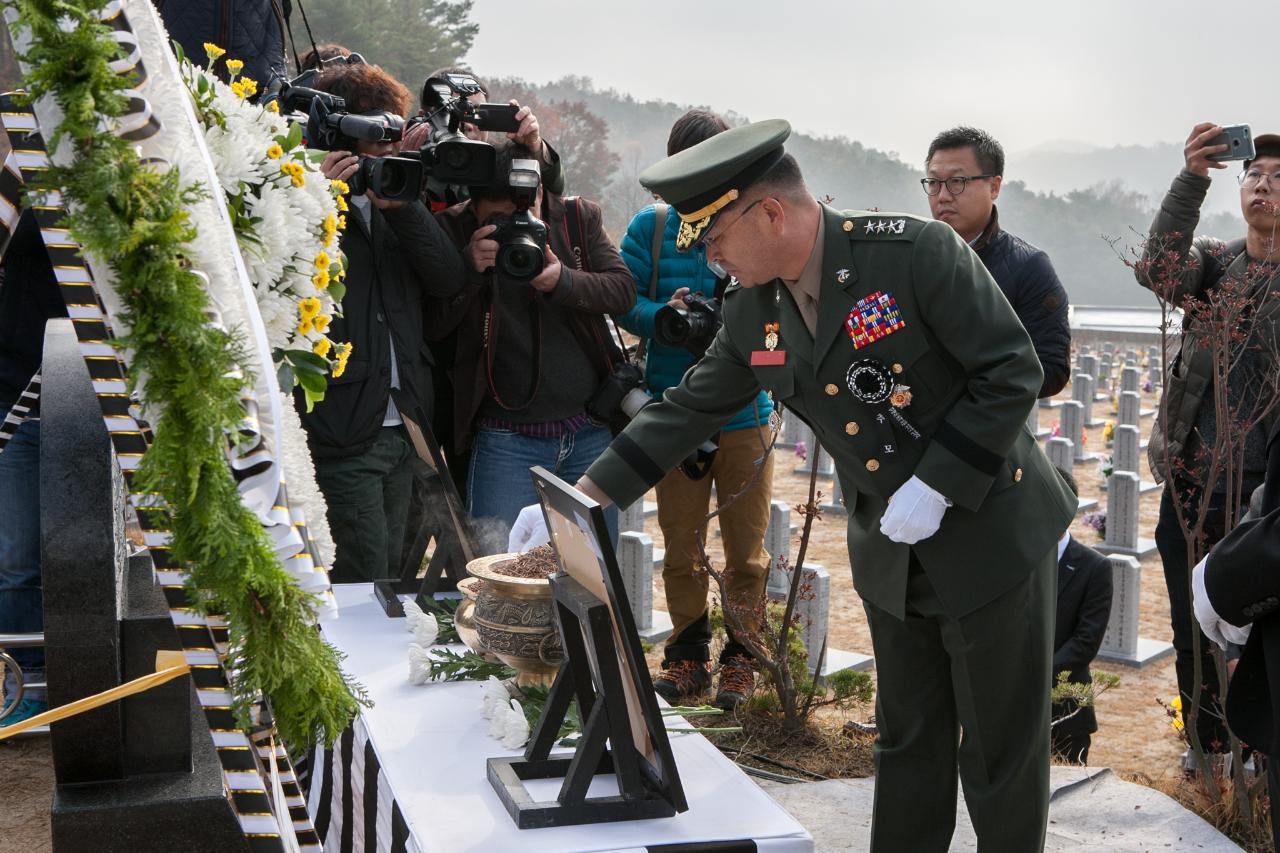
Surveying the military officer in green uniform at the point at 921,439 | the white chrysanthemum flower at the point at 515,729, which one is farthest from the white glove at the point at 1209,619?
the white chrysanthemum flower at the point at 515,729

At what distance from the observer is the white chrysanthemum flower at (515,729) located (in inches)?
93.0

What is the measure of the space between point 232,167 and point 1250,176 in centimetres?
349

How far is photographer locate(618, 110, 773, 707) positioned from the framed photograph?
96.8 inches

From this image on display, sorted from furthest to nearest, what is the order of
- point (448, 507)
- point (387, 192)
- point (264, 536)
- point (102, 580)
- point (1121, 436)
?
point (1121, 436)
point (387, 192)
point (448, 507)
point (102, 580)
point (264, 536)

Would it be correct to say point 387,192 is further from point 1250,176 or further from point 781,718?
point 1250,176

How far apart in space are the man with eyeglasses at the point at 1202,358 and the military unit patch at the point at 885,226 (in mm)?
1689

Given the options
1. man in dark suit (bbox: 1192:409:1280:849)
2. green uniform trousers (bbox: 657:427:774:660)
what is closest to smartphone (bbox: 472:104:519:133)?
green uniform trousers (bbox: 657:427:774:660)

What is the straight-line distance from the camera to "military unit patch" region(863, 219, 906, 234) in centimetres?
276

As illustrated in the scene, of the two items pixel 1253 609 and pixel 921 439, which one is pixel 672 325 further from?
pixel 1253 609

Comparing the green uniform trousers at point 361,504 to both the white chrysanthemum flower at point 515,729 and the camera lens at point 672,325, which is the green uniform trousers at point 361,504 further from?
the white chrysanthemum flower at point 515,729

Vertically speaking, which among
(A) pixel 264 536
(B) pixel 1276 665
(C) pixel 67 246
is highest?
(C) pixel 67 246

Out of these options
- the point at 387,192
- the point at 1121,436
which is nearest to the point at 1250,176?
the point at 387,192

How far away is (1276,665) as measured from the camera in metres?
2.33

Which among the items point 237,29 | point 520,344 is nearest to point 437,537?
point 520,344
